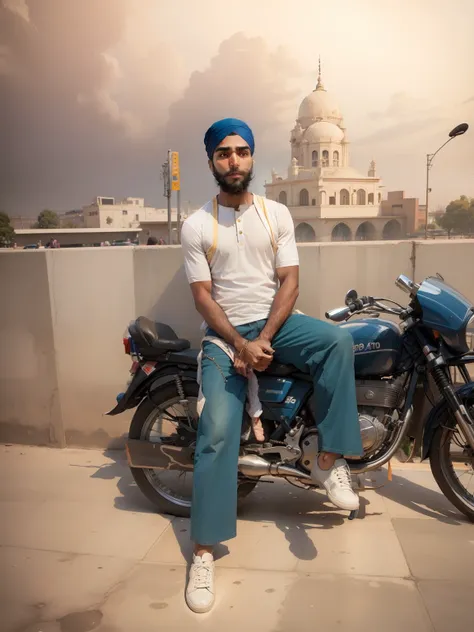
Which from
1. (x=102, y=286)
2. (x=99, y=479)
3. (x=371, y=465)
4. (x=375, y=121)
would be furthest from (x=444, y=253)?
(x=375, y=121)

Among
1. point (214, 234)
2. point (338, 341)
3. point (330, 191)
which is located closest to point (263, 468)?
point (338, 341)

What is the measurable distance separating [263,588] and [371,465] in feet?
2.40

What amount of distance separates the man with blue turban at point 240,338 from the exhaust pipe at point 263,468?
0.10 meters

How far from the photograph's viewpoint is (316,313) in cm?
345

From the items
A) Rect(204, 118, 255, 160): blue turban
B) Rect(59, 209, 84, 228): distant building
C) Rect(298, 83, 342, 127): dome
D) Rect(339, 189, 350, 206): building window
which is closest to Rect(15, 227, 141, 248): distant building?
Rect(59, 209, 84, 228): distant building

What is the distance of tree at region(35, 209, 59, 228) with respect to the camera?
150ft

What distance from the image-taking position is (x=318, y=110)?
235 ft

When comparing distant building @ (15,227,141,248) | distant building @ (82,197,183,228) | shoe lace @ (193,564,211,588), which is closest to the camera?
shoe lace @ (193,564,211,588)

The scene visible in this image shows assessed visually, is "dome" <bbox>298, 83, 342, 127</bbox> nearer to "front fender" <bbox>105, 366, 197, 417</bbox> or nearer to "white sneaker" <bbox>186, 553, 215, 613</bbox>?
"front fender" <bbox>105, 366, 197, 417</bbox>

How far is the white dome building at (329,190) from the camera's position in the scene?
251 feet

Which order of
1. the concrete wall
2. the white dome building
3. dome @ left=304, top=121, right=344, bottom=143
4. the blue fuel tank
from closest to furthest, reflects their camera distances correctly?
the blue fuel tank → the concrete wall → dome @ left=304, top=121, right=344, bottom=143 → the white dome building

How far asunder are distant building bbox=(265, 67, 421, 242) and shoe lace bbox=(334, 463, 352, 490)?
7243 cm

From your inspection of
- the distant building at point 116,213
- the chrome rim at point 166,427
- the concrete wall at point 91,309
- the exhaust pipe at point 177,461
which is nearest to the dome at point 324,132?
the distant building at point 116,213

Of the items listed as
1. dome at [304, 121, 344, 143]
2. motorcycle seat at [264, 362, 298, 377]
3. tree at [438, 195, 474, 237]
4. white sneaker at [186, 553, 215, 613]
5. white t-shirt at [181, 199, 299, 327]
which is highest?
dome at [304, 121, 344, 143]
